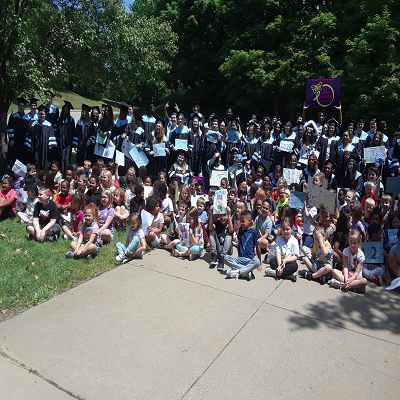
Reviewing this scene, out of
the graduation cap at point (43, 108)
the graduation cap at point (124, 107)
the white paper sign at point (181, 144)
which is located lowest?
the white paper sign at point (181, 144)

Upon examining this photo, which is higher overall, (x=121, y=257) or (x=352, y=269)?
(x=352, y=269)

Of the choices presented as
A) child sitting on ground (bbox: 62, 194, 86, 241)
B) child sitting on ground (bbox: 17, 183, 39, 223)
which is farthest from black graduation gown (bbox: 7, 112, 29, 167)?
child sitting on ground (bbox: 62, 194, 86, 241)

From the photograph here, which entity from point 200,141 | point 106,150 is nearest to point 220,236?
point 200,141

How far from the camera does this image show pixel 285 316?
15.5ft

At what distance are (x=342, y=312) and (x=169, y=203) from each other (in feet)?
13.2

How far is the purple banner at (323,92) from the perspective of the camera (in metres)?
11.5

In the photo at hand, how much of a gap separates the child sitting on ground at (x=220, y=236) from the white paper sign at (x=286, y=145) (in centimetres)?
370

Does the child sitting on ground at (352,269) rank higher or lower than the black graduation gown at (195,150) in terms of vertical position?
lower

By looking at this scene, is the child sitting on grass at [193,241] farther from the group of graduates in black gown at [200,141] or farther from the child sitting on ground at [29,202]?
the child sitting on ground at [29,202]

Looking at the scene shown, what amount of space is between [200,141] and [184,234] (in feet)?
13.9

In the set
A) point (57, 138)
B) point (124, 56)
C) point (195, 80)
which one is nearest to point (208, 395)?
point (57, 138)

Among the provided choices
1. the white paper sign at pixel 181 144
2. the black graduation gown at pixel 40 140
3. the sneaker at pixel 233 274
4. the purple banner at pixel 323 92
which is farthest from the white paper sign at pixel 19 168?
the purple banner at pixel 323 92

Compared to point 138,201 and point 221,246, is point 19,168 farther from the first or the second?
point 221,246

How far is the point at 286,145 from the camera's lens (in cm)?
947
